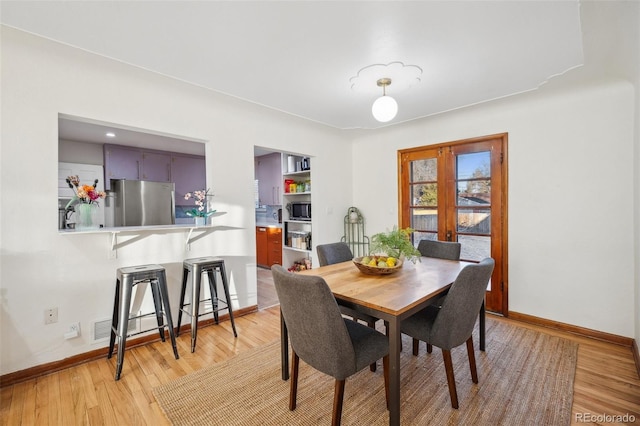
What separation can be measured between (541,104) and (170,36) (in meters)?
3.43

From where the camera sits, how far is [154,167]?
4.98 metres

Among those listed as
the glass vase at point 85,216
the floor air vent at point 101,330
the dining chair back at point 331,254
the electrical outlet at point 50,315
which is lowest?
the floor air vent at point 101,330

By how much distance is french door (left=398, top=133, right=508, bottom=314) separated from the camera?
10.6 feet

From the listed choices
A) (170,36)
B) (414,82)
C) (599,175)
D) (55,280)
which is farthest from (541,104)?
(55,280)

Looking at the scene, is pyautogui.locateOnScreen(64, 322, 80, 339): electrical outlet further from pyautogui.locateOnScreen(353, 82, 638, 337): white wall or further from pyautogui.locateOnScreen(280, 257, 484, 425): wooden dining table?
pyautogui.locateOnScreen(353, 82, 638, 337): white wall

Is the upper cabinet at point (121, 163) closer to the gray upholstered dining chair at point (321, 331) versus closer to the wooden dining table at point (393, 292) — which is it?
the wooden dining table at point (393, 292)

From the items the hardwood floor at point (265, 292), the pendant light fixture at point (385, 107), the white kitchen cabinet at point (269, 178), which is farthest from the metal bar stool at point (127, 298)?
the white kitchen cabinet at point (269, 178)

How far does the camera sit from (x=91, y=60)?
7.07 feet

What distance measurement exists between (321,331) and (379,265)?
788mm

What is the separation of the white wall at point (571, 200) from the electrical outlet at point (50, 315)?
4.26m

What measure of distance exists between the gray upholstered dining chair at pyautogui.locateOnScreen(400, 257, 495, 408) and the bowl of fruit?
0.41 m

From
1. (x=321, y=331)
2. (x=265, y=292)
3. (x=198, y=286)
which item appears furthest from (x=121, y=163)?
(x=321, y=331)

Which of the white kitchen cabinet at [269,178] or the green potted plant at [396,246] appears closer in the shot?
the green potted plant at [396,246]

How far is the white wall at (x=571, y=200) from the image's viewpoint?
2.52m
